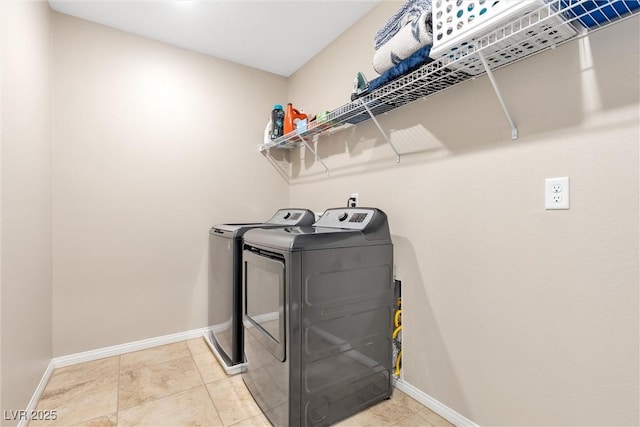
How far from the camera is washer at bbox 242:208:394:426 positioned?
143 cm

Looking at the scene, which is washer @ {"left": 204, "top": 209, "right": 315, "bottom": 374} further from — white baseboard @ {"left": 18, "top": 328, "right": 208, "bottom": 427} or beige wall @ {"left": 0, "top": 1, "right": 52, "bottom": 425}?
beige wall @ {"left": 0, "top": 1, "right": 52, "bottom": 425}

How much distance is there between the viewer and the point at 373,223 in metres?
1.71

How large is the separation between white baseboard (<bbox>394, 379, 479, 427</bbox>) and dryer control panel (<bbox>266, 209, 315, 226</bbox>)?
1.17 m

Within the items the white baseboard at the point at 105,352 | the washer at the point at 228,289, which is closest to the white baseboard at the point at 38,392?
the white baseboard at the point at 105,352

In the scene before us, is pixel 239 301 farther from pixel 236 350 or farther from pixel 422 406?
pixel 422 406

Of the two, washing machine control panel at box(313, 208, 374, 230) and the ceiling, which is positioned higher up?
the ceiling

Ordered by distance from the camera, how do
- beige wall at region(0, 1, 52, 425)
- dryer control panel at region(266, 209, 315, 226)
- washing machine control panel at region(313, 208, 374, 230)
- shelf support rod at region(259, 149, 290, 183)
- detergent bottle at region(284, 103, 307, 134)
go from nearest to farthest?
beige wall at region(0, 1, 52, 425), washing machine control panel at region(313, 208, 374, 230), dryer control panel at region(266, 209, 315, 226), detergent bottle at region(284, 103, 307, 134), shelf support rod at region(259, 149, 290, 183)

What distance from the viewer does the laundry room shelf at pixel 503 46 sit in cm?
99

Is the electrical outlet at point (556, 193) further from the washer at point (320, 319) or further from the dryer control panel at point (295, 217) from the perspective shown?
the dryer control panel at point (295, 217)

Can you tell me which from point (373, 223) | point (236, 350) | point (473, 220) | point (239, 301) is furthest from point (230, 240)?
point (473, 220)

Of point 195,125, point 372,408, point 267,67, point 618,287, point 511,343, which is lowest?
point 372,408

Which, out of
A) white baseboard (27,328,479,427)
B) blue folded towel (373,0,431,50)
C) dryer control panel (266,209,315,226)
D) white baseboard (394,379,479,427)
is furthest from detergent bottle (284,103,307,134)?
white baseboard (394,379,479,427)

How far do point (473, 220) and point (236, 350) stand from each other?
1.62 metres

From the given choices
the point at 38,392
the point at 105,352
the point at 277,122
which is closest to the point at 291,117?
the point at 277,122
